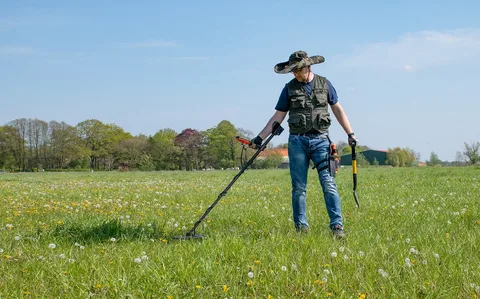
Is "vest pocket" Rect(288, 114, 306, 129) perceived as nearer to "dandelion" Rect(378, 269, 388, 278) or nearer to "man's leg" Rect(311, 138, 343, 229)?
"man's leg" Rect(311, 138, 343, 229)

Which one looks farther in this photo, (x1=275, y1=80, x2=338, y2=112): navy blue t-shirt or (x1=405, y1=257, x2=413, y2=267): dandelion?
(x1=275, y1=80, x2=338, y2=112): navy blue t-shirt

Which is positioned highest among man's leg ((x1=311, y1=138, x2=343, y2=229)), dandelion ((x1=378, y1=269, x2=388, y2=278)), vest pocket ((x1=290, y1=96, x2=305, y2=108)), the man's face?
the man's face

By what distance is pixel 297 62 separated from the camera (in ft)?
22.4

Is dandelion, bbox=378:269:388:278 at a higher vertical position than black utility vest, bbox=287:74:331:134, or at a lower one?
lower

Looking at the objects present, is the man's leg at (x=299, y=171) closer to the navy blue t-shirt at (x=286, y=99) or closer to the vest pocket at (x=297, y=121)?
the vest pocket at (x=297, y=121)

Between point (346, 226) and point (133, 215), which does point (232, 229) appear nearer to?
point (346, 226)

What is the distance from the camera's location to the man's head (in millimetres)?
6785

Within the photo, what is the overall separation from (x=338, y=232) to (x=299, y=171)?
1049 mm

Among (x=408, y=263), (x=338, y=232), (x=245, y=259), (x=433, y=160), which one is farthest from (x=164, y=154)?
(x=408, y=263)

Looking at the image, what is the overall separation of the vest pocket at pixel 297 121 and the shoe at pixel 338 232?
1525 mm

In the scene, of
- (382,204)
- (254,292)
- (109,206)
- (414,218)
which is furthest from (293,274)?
(109,206)

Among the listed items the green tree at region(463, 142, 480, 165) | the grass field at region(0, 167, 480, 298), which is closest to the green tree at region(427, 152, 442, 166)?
the green tree at region(463, 142, 480, 165)

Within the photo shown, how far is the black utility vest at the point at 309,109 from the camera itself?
6918mm

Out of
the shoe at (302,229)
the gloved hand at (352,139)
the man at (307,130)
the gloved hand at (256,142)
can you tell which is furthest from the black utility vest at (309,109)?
the shoe at (302,229)
